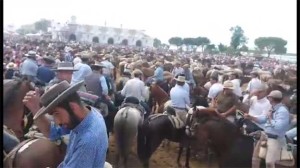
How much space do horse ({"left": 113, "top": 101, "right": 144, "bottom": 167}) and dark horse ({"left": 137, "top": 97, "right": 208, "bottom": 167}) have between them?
0.14 metres

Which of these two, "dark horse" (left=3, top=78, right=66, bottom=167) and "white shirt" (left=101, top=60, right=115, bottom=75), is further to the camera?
"white shirt" (left=101, top=60, right=115, bottom=75)

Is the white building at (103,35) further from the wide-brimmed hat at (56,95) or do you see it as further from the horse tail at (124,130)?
the wide-brimmed hat at (56,95)

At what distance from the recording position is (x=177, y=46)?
69.6ft

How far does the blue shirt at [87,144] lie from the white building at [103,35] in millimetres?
20771

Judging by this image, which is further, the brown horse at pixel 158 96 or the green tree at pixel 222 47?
the green tree at pixel 222 47

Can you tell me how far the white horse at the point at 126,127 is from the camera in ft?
19.0

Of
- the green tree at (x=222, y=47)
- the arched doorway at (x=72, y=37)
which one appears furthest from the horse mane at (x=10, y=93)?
the arched doorway at (x=72, y=37)

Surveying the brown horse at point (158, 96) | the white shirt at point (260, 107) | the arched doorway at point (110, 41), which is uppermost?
the white shirt at point (260, 107)

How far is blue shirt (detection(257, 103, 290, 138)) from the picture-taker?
4824mm

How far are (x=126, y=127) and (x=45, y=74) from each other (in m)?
2.26

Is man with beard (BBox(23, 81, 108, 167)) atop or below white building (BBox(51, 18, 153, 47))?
atop

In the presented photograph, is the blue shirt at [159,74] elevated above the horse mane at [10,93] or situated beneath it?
situated beneath

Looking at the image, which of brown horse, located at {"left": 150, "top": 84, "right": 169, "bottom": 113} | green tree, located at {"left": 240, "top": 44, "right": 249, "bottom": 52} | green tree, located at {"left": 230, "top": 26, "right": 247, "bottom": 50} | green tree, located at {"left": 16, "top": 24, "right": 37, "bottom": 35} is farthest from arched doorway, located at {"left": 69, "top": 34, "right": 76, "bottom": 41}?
brown horse, located at {"left": 150, "top": 84, "right": 169, "bottom": 113}

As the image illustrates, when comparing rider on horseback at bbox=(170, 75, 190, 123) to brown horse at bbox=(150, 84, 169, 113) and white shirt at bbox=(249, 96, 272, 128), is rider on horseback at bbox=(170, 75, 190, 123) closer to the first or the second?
brown horse at bbox=(150, 84, 169, 113)
